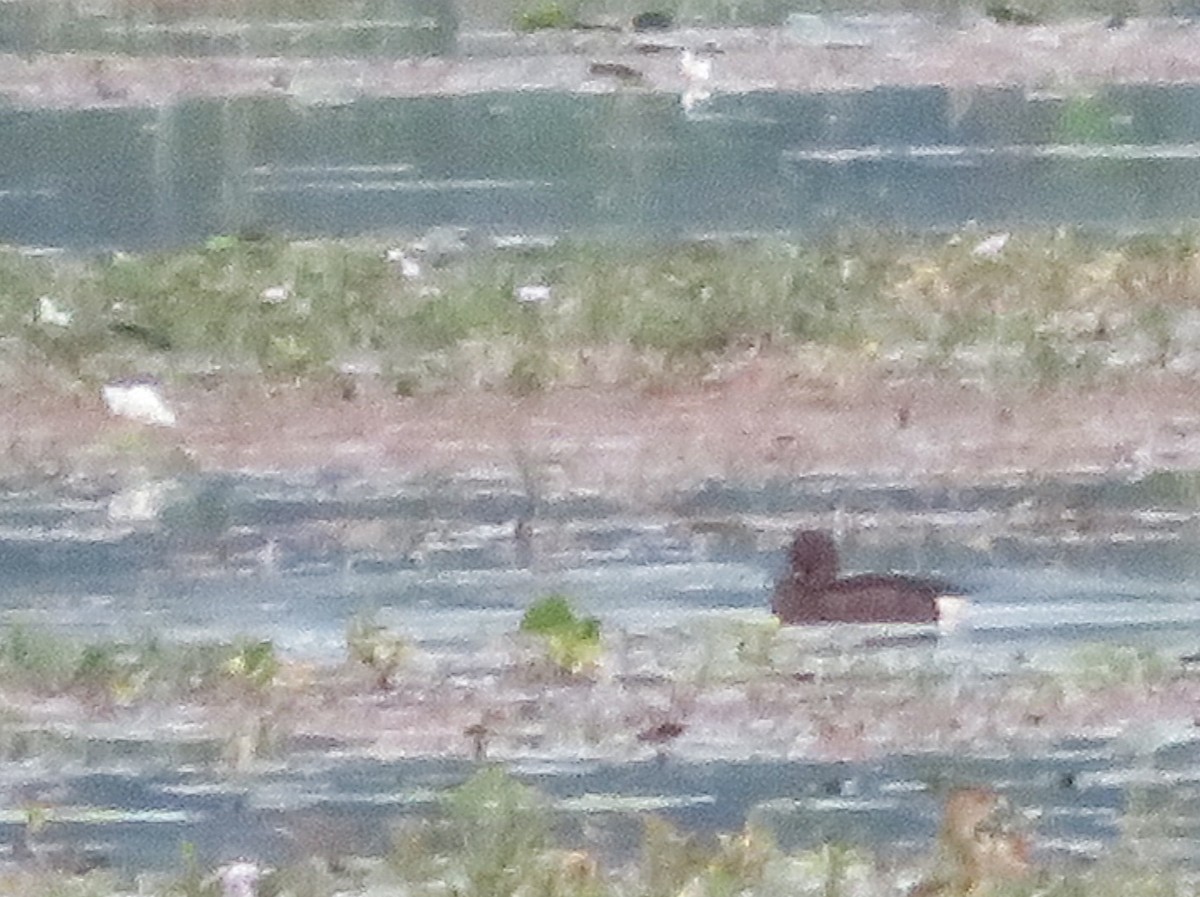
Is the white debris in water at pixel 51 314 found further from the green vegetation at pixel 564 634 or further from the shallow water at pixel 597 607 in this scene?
the green vegetation at pixel 564 634

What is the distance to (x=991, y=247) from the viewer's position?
92cm

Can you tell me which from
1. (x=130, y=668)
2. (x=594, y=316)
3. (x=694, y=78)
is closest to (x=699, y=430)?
(x=594, y=316)

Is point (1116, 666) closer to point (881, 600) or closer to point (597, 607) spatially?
point (881, 600)

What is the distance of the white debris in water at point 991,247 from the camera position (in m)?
0.92

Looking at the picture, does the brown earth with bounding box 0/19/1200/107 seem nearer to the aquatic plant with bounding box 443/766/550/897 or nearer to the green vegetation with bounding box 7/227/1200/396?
the green vegetation with bounding box 7/227/1200/396

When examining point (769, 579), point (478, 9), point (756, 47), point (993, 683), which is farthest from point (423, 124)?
point (993, 683)

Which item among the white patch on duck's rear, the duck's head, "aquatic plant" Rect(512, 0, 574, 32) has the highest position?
→ "aquatic plant" Rect(512, 0, 574, 32)

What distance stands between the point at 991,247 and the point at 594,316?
0.66 feet

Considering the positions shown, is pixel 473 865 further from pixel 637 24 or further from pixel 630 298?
pixel 637 24

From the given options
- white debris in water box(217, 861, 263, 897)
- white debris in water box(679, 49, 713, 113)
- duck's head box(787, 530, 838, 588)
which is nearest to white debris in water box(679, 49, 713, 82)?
white debris in water box(679, 49, 713, 113)

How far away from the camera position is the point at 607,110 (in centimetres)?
94

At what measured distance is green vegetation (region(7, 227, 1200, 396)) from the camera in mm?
897

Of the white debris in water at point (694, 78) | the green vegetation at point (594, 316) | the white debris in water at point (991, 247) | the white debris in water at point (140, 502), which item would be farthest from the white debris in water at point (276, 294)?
the white debris in water at point (991, 247)

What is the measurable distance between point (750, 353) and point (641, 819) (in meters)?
0.23
